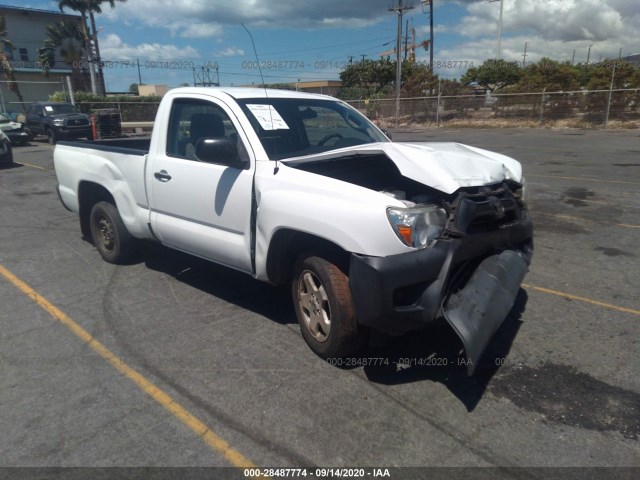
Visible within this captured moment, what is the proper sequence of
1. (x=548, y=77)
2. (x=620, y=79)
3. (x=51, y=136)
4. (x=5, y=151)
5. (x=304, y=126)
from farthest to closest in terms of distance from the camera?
(x=548, y=77)
(x=620, y=79)
(x=51, y=136)
(x=5, y=151)
(x=304, y=126)

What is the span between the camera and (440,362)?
3549mm

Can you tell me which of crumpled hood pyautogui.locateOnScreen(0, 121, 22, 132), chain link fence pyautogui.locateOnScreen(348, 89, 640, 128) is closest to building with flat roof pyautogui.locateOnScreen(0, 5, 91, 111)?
crumpled hood pyautogui.locateOnScreen(0, 121, 22, 132)

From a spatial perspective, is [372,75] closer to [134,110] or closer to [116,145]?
[134,110]

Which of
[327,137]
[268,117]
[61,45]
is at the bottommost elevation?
[327,137]

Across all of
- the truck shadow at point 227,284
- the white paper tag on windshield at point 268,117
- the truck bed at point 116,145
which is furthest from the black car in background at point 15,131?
the white paper tag on windshield at point 268,117

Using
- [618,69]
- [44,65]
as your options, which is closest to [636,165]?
[618,69]

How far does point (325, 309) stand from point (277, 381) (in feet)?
1.92

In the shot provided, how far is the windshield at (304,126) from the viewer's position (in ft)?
13.5

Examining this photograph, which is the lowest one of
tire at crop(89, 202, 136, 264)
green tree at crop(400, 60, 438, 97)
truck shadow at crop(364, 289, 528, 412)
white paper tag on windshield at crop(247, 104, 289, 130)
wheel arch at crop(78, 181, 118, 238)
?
truck shadow at crop(364, 289, 528, 412)

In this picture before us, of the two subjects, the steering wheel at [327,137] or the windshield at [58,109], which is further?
the windshield at [58,109]

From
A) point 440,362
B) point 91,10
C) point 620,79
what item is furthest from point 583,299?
point 91,10

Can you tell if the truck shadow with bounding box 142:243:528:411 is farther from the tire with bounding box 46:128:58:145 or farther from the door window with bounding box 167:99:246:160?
the tire with bounding box 46:128:58:145

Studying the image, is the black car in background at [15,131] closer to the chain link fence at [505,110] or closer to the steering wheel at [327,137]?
the chain link fence at [505,110]

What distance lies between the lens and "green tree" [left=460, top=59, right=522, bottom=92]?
50.2 meters
